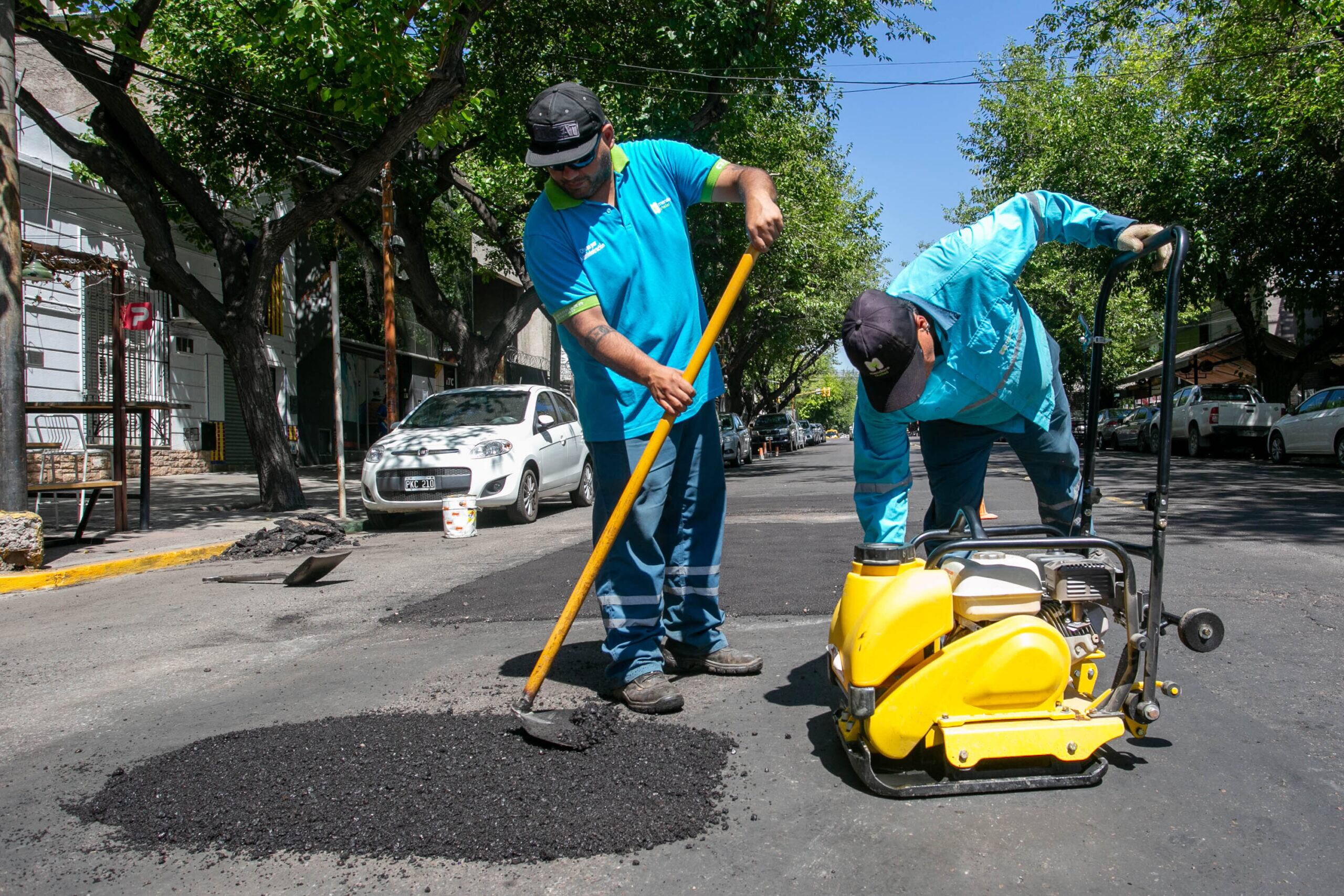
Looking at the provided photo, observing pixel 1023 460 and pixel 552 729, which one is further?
pixel 1023 460

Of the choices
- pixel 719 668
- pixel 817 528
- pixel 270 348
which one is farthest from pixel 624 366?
pixel 270 348

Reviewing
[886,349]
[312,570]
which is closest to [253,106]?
[312,570]

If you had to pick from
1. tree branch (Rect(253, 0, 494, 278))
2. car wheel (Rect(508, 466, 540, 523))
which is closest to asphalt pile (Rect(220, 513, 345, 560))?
car wheel (Rect(508, 466, 540, 523))

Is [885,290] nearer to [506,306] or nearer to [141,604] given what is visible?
[141,604]

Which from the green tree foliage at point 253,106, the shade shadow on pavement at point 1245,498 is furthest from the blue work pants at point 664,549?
the green tree foliage at point 253,106

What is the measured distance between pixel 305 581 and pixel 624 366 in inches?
168

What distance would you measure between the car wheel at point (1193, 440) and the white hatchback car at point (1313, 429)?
2399 mm

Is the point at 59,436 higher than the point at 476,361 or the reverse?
the reverse

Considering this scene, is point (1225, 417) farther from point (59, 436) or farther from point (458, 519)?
point (59, 436)

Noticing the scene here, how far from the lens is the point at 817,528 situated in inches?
339

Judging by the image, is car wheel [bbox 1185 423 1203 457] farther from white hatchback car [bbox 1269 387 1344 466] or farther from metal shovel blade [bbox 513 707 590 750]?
metal shovel blade [bbox 513 707 590 750]

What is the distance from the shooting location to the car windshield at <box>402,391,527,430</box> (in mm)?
10930

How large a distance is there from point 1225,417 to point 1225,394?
49.7 inches

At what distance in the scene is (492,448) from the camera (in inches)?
404
